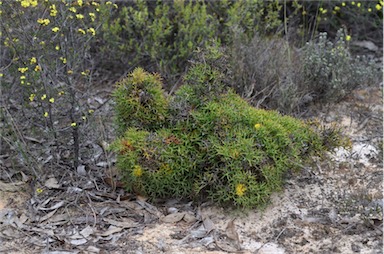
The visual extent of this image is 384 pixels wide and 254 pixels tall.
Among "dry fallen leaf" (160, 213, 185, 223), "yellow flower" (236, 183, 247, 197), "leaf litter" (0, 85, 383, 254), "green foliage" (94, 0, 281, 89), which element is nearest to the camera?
"leaf litter" (0, 85, 383, 254)

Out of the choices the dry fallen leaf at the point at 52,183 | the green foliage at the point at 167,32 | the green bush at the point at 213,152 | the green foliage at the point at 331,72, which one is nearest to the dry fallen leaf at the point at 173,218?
the green bush at the point at 213,152

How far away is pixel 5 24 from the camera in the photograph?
4.14 meters

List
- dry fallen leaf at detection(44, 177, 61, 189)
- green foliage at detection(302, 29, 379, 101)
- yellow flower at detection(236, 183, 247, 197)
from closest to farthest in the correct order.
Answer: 1. yellow flower at detection(236, 183, 247, 197)
2. dry fallen leaf at detection(44, 177, 61, 189)
3. green foliage at detection(302, 29, 379, 101)

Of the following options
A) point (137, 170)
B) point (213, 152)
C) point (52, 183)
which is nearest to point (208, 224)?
point (213, 152)

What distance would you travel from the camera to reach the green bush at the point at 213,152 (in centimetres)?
379

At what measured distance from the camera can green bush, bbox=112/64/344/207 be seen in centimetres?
379

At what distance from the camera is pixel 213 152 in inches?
149

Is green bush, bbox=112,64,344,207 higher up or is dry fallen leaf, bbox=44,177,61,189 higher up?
green bush, bbox=112,64,344,207

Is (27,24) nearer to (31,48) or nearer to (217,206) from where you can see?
(31,48)

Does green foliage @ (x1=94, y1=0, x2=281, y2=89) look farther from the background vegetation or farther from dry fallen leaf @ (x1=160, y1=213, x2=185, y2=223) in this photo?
dry fallen leaf @ (x1=160, y1=213, x2=185, y2=223)

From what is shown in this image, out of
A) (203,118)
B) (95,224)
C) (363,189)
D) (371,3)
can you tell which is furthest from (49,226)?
(371,3)

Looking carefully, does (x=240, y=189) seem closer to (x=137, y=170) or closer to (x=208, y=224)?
(x=208, y=224)

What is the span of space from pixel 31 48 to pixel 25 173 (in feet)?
2.77

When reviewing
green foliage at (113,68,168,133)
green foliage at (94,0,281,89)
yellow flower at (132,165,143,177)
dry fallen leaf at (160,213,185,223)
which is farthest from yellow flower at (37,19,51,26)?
green foliage at (94,0,281,89)
